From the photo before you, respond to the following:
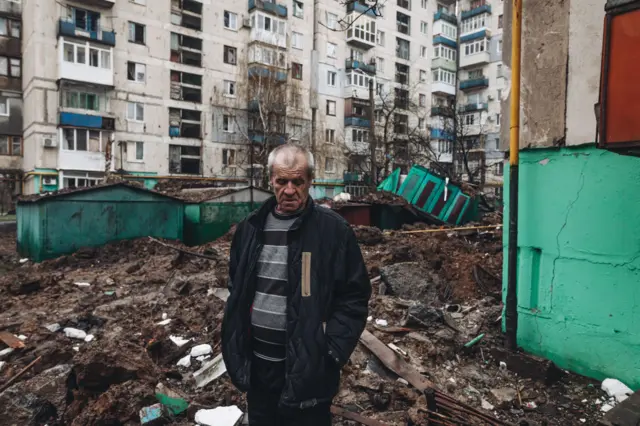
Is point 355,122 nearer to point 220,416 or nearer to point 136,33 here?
point 136,33

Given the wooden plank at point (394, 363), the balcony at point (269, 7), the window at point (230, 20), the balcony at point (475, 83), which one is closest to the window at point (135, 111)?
the window at point (230, 20)

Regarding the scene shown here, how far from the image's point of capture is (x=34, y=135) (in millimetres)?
24578

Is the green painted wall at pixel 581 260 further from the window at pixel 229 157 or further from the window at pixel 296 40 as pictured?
the window at pixel 296 40

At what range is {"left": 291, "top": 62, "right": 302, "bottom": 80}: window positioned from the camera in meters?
33.8

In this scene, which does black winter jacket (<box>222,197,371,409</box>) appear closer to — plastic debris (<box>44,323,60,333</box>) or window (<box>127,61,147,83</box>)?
plastic debris (<box>44,323,60,333</box>)

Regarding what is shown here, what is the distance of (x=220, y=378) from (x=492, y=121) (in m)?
45.0

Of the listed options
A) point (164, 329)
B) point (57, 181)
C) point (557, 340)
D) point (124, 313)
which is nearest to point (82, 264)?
point (124, 313)

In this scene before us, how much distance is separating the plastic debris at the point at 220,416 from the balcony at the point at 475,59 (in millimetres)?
45952

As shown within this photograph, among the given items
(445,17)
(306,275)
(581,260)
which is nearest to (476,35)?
(445,17)

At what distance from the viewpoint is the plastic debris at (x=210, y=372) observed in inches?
149

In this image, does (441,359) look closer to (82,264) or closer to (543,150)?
(543,150)

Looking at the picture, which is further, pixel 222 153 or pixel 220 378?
pixel 222 153

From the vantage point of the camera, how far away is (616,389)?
343 cm

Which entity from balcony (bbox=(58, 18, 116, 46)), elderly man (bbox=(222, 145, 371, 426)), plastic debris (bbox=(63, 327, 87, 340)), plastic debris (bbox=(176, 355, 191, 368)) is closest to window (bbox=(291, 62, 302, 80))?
balcony (bbox=(58, 18, 116, 46))
